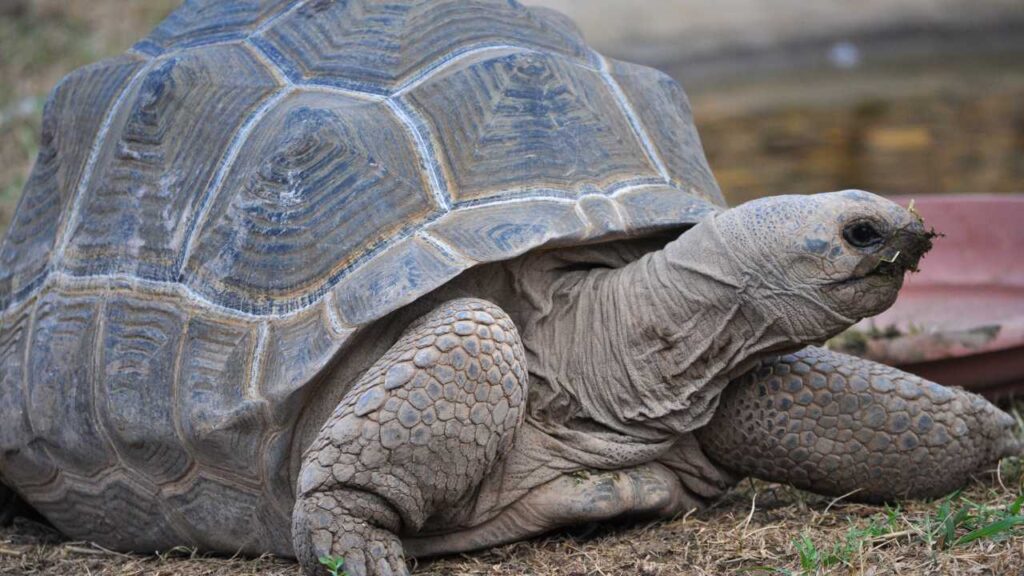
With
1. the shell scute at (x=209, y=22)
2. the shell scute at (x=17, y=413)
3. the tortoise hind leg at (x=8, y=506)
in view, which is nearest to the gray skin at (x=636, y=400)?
the shell scute at (x=17, y=413)

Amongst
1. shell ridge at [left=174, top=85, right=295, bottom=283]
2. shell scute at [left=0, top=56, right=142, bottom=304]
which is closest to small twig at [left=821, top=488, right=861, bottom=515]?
shell ridge at [left=174, top=85, right=295, bottom=283]

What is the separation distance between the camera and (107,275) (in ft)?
10.5

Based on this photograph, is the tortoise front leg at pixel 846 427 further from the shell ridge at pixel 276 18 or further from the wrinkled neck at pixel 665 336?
the shell ridge at pixel 276 18

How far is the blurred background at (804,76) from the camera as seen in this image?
8.16 meters

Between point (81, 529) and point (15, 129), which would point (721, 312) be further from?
point (15, 129)

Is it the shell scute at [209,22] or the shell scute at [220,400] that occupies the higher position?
the shell scute at [209,22]

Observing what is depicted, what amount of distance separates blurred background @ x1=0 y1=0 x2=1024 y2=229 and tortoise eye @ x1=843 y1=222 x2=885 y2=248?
4.38 meters

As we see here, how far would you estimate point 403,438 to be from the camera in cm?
262

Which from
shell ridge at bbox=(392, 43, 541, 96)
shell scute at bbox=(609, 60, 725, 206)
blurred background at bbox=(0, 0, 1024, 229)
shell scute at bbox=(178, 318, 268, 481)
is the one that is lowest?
blurred background at bbox=(0, 0, 1024, 229)

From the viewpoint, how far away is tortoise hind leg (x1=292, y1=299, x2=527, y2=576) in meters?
2.63

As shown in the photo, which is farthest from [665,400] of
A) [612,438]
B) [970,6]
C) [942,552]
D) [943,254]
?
[970,6]

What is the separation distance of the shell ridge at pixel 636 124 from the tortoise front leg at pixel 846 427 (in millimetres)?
569

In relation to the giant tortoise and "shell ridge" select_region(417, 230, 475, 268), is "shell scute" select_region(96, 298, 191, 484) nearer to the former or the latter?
the giant tortoise

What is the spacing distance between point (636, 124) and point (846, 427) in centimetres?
93
